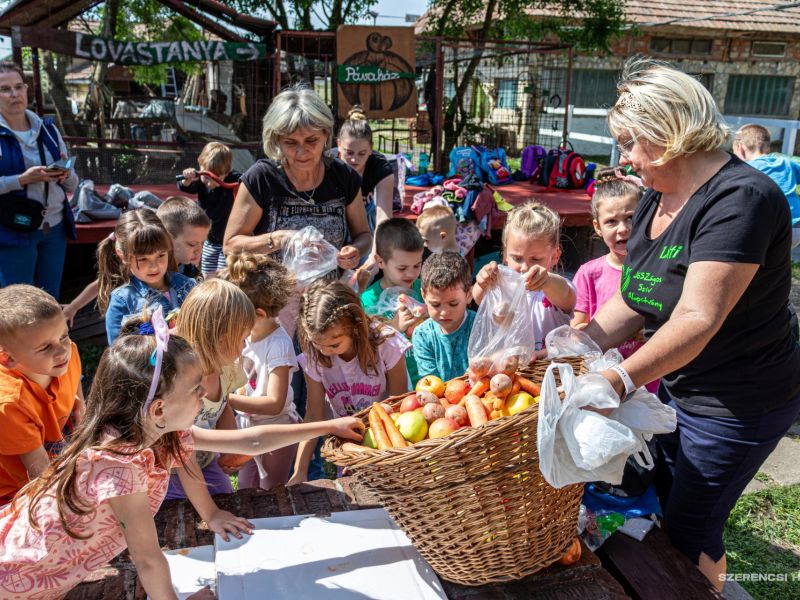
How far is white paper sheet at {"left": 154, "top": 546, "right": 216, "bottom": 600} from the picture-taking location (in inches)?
63.1

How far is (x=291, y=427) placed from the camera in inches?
73.7

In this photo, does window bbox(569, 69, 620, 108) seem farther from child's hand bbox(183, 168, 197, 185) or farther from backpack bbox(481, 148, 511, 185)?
child's hand bbox(183, 168, 197, 185)

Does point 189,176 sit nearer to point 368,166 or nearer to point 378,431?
point 368,166

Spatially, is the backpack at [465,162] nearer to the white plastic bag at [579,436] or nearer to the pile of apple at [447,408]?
the pile of apple at [447,408]

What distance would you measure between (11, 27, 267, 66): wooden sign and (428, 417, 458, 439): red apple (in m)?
6.06

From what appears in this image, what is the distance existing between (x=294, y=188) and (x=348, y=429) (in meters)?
1.52

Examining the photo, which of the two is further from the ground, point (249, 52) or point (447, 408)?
point (249, 52)

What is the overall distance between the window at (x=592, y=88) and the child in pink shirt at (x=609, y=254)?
18.4 m

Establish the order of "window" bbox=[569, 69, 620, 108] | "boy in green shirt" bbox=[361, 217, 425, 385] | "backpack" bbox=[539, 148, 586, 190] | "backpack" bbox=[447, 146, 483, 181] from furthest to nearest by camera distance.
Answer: "window" bbox=[569, 69, 620, 108]
"backpack" bbox=[539, 148, 586, 190]
"backpack" bbox=[447, 146, 483, 181]
"boy in green shirt" bbox=[361, 217, 425, 385]

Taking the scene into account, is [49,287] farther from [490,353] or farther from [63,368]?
[490,353]

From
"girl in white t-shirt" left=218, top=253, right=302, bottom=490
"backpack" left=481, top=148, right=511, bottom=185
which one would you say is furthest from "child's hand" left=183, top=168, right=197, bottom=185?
"backpack" left=481, top=148, right=511, bottom=185

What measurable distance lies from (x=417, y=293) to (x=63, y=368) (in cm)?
176

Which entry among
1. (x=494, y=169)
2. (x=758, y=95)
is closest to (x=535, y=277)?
(x=494, y=169)

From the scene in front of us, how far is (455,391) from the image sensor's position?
6.46 ft
